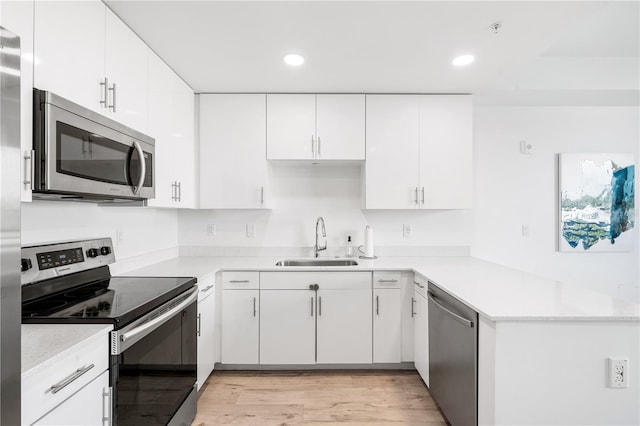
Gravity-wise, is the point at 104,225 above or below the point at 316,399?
above

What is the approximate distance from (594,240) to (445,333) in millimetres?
2421

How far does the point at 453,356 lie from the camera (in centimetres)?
186

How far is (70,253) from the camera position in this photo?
1.71 metres

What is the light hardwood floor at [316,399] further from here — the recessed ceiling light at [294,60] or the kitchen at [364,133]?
the recessed ceiling light at [294,60]

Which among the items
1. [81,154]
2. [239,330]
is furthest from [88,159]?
[239,330]

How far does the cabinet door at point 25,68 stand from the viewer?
1.16m

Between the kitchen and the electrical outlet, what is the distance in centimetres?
3

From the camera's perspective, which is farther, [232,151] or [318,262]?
[318,262]

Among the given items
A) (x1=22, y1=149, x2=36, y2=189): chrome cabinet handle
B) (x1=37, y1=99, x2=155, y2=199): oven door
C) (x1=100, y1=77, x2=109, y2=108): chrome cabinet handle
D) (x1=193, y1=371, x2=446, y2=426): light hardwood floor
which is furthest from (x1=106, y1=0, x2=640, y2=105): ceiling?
(x1=193, y1=371, x2=446, y2=426): light hardwood floor

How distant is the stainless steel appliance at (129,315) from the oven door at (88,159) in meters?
0.40

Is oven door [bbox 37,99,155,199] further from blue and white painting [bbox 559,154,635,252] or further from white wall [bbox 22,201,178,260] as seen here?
blue and white painting [bbox 559,154,635,252]

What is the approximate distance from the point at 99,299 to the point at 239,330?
1.30 meters

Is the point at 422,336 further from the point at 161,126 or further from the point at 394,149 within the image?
the point at 161,126

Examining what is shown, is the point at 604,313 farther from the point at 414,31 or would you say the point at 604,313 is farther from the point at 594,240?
the point at 594,240
